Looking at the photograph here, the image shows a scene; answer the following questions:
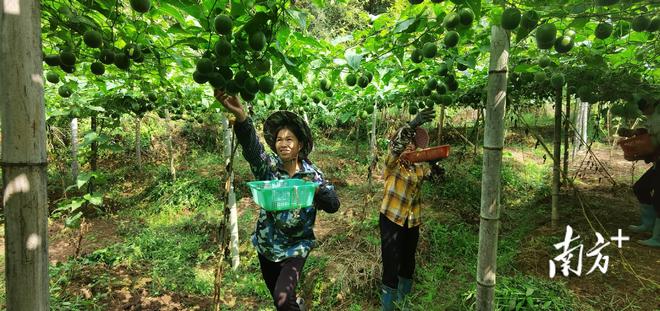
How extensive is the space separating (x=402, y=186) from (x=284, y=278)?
140 cm

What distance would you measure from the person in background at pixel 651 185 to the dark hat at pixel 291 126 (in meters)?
3.29

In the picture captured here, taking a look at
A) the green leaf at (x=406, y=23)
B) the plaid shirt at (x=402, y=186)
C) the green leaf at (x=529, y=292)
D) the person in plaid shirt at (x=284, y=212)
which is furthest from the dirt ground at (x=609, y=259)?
the person in plaid shirt at (x=284, y=212)

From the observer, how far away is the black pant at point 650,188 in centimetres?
430

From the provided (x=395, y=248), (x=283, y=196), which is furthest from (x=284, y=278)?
(x=395, y=248)

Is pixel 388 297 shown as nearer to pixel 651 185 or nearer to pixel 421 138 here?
pixel 421 138

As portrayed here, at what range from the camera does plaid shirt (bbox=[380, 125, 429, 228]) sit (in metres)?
3.21

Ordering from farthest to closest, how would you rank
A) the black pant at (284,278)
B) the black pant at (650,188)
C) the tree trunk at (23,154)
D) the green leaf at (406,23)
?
the black pant at (650,188), the black pant at (284,278), the green leaf at (406,23), the tree trunk at (23,154)

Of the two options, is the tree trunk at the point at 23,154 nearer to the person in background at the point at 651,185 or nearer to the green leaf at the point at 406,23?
the green leaf at the point at 406,23

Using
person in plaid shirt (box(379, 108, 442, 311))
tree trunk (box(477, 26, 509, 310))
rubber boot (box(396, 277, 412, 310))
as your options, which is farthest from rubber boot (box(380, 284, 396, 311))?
tree trunk (box(477, 26, 509, 310))

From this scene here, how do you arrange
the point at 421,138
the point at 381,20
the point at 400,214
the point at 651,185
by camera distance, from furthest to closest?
1. the point at 651,185
2. the point at 421,138
3. the point at 400,214
4. the point at 381,20

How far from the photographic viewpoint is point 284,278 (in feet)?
7.43

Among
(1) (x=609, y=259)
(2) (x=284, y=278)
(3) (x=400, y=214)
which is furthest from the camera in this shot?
(1) (x=609, y=259)

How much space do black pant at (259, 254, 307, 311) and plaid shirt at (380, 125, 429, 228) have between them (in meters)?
1.13

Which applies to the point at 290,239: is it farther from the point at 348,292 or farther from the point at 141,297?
the point at 141,297
